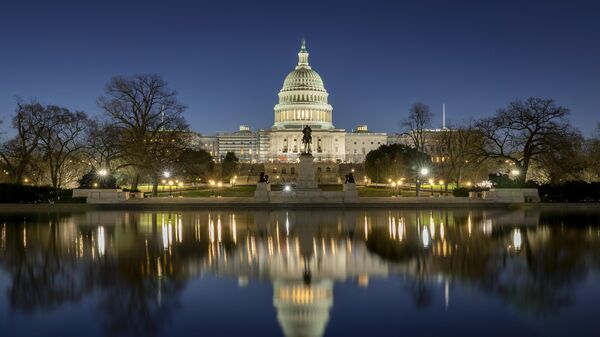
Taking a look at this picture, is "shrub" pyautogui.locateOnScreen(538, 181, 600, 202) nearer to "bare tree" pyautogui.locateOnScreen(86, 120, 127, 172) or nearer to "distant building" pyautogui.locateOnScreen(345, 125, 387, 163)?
"bare tree" pyautogui.locateOnScreen(86, 120, 127, 172)

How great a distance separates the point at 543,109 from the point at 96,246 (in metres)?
37.1

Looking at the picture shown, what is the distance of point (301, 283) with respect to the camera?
44.3 ft

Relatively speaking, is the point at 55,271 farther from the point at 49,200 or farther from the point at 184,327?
the point at 49,200

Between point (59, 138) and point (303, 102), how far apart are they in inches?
3997

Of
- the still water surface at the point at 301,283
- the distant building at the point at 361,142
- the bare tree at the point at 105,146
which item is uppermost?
the distant building at the point at 361,142

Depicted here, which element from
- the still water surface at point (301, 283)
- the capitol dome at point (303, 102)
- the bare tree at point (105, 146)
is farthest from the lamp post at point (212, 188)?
the capitol dome at point (303, 102)

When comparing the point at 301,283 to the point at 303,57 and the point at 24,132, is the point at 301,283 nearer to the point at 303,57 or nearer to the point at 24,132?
the point at 24,132

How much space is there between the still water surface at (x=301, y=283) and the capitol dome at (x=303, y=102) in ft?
430

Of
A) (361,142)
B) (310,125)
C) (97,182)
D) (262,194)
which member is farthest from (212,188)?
(361,142)

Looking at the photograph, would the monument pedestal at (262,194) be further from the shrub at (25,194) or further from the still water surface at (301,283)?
the still water surface at (301,283)

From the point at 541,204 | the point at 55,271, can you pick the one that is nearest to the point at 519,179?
the point at 541,204

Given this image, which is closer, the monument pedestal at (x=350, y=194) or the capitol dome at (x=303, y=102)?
the monument pedestal at (x=350, y=194)

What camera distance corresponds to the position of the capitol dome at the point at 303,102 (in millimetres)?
153250

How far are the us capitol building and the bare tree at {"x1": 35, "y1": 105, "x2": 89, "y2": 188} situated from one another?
8793 cm
